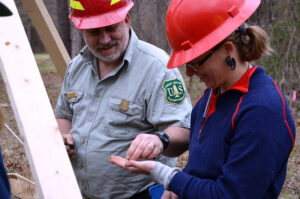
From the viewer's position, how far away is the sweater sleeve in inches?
55.7

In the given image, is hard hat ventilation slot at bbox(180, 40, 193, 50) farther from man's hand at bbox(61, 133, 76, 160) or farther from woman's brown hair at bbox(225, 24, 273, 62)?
man's hand at bbox(61, 133, 76, 160)

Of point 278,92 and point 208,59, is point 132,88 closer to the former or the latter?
point 208,59

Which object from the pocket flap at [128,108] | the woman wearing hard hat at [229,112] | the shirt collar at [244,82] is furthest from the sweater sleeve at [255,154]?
the pocket flap at [128,108]

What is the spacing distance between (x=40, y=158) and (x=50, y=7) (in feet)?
35.6

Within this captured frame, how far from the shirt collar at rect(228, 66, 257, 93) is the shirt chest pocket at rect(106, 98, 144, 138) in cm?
79

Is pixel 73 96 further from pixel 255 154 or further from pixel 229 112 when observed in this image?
pixel 255 154

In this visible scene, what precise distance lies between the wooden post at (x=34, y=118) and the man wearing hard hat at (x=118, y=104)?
1.99 feet

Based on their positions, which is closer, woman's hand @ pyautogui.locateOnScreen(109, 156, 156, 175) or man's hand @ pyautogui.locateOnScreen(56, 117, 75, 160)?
woman's hand @ pyautogui.locateOnScreen(109, 156, 156, 175)

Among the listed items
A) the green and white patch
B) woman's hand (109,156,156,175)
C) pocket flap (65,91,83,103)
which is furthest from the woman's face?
pocket flap (65,91,83,103)

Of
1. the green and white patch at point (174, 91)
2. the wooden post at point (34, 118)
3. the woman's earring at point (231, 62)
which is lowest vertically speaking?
the green and white patch at point (174, 91)

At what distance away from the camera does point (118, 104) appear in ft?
7.52

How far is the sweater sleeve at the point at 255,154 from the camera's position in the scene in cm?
142

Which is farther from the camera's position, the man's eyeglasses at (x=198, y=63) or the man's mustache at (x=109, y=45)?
the man's mustache at (x=109, y=45)

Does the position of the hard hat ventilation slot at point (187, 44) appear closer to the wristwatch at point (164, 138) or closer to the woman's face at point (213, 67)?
the woman's face at point (213, 67)
